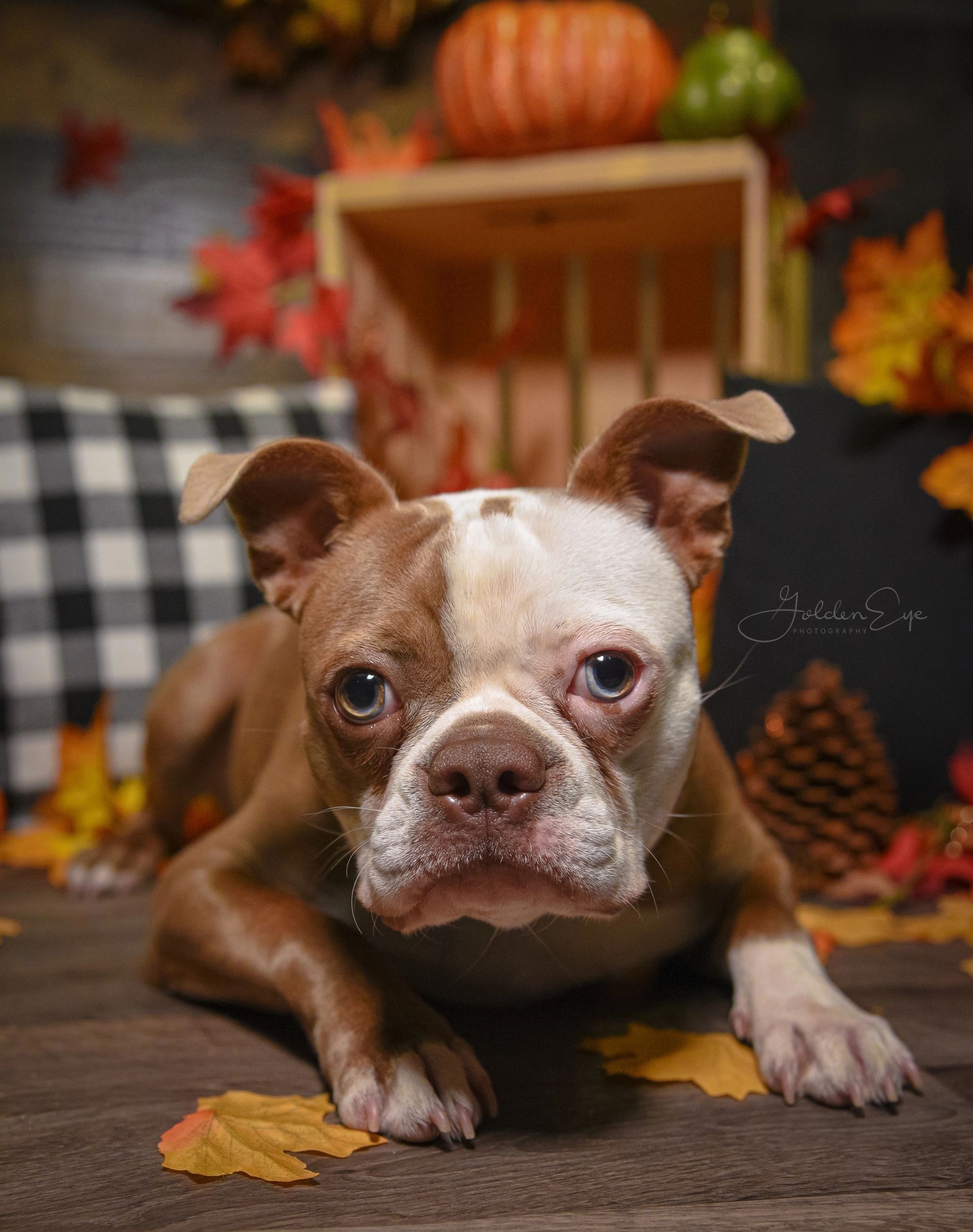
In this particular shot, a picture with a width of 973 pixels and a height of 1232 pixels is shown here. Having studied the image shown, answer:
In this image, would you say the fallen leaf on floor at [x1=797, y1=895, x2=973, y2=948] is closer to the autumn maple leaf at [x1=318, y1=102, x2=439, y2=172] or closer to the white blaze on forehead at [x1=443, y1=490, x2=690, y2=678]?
the white blaze on forehead at [x1=443, y1=490, x2=690, y2=678]

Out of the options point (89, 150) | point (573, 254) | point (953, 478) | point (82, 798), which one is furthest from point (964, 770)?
point (89, 150)

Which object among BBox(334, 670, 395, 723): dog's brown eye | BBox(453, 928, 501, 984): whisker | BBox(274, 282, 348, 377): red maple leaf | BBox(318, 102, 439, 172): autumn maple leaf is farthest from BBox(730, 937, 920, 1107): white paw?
BBox(318, 102, 439, 172): autumn maple leaf

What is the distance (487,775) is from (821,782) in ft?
2.97

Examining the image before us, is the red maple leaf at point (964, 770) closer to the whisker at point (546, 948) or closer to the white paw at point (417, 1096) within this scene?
the whisker at point (546, 948)

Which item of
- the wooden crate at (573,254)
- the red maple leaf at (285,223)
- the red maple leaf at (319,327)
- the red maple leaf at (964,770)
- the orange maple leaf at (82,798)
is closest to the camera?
the red maple leaf at (964,770)

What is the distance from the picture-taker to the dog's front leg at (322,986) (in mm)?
970

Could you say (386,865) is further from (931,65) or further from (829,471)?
(931,65)

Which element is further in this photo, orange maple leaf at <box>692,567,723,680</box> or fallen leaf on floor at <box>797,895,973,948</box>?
fallen leaf on floor at <box>797,895,973,948</box>

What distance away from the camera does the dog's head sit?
0.92 m

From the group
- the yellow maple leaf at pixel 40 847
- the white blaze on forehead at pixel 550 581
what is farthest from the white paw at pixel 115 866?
the white blaze on forehead at pixel 550 581

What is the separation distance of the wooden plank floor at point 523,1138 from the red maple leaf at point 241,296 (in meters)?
2.11

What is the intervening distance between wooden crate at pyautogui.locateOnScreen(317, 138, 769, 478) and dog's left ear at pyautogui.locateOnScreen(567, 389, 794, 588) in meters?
1.22

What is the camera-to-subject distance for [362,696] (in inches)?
40.7

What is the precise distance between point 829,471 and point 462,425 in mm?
1440
